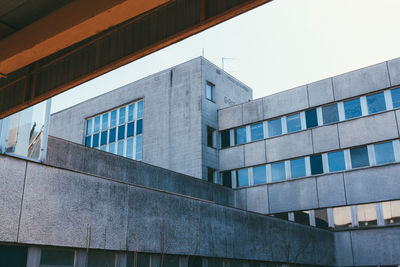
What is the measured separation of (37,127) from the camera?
13.2m

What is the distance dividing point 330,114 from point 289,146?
3.21 meters

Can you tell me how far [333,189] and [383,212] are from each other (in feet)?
9.79

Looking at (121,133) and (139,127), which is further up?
(139,127)

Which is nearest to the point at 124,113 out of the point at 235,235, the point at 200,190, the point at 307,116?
the point at 200,190

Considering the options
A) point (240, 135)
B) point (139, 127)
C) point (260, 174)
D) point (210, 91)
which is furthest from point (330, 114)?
point (139, 127)

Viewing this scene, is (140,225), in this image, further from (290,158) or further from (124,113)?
(124,113)

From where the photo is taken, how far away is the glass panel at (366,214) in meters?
24.6

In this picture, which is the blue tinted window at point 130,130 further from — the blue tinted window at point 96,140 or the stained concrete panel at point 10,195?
the stained concrete panel at point 10,195

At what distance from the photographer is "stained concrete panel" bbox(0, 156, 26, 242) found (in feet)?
34.1

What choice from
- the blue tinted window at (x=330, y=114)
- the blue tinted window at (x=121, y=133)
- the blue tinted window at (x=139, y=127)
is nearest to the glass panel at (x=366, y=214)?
the blue tinted window at (x=330, y=114)

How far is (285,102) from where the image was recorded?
2888 centimetres

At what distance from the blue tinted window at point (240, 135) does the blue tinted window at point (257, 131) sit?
25.2 inches

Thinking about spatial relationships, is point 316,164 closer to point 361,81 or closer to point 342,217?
point 342,217

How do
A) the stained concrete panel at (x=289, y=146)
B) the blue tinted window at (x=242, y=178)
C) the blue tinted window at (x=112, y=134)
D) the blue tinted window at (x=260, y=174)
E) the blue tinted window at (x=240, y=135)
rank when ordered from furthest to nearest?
the blue tinted window at (x=112, y=134), the blue tinted window at (x=240, y=135), the blue tinted window at (x=242, y=178), the blue tinted window at (x=260, y=174), the stained concrete panel at (x=289, y=146)
